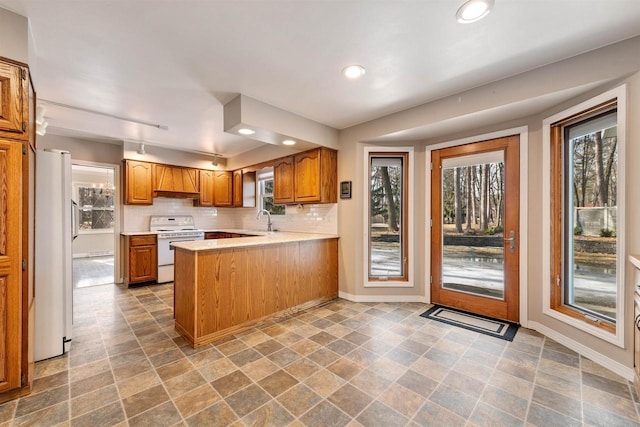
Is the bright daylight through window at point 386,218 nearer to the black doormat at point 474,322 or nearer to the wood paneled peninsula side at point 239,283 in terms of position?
the black doormat at point 474,322

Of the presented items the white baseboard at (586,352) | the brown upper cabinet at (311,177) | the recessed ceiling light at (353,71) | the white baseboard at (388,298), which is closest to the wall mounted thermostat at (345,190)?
the brown upper cabinet at (311,177)

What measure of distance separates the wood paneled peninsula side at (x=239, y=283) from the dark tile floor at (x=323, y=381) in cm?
18

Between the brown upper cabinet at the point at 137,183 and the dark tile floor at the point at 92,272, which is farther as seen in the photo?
the dark tile floor at the point at 92,272

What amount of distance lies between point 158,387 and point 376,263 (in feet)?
9.24

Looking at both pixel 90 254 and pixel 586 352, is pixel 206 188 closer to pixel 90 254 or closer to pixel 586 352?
pixel 90 254

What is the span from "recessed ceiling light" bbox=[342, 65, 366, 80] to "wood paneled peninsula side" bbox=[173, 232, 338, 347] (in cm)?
189

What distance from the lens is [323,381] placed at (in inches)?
77.6

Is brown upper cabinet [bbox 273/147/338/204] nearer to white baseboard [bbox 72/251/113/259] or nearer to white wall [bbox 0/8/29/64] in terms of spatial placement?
white wall [bbox 0/8/29/64]

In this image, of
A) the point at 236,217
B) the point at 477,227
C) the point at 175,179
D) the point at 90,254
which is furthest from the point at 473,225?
the point at 90,254

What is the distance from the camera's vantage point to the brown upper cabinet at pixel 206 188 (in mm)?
5582

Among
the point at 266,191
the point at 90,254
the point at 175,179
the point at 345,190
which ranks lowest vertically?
the point at 90,254

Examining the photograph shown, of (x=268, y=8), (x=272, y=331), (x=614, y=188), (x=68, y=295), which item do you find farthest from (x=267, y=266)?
(x=614, y=188)

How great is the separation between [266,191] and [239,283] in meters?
3.06

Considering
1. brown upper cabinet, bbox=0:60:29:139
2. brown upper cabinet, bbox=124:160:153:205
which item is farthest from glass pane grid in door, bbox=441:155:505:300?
brown upper cabinet, bbox=124:160:153:205
